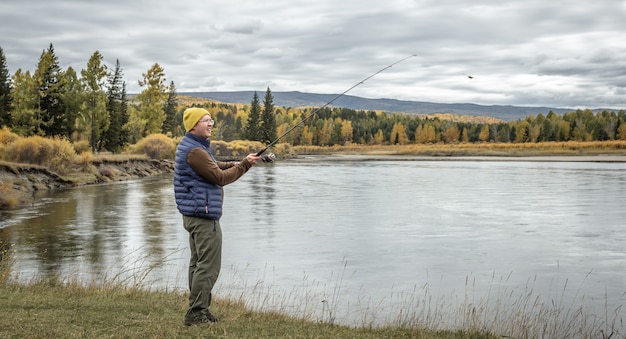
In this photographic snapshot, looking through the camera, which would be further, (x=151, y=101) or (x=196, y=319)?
(x=151, y=101)

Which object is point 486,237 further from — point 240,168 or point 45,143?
point 45,143

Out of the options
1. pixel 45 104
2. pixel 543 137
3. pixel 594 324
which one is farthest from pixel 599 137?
pixel 594 324

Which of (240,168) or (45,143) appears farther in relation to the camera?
(45,143)

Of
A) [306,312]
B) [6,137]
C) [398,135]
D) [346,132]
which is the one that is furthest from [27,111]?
[398,135]

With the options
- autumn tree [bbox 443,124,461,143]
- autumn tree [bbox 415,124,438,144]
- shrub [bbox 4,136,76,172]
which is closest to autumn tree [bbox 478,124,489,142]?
autumn tree [bbox 443,124,461,143]

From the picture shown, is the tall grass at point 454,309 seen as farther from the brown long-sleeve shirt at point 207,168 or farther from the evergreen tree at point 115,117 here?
the evergreen tree at point 115,117

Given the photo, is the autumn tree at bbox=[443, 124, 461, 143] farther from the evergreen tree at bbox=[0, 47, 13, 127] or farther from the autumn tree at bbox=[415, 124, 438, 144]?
the evergreen tree at bbox=[0, 47, 13, 127]

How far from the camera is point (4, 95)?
47250 millimetres

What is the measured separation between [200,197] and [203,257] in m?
0.60

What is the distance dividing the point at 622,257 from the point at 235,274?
8.86 m

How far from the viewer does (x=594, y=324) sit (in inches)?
363

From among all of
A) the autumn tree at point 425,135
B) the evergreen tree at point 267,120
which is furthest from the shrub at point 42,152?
the autumn tree at point 425,135

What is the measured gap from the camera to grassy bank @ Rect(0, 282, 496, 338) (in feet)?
20.2

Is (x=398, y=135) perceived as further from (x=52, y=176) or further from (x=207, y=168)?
(x=207, y=168)
